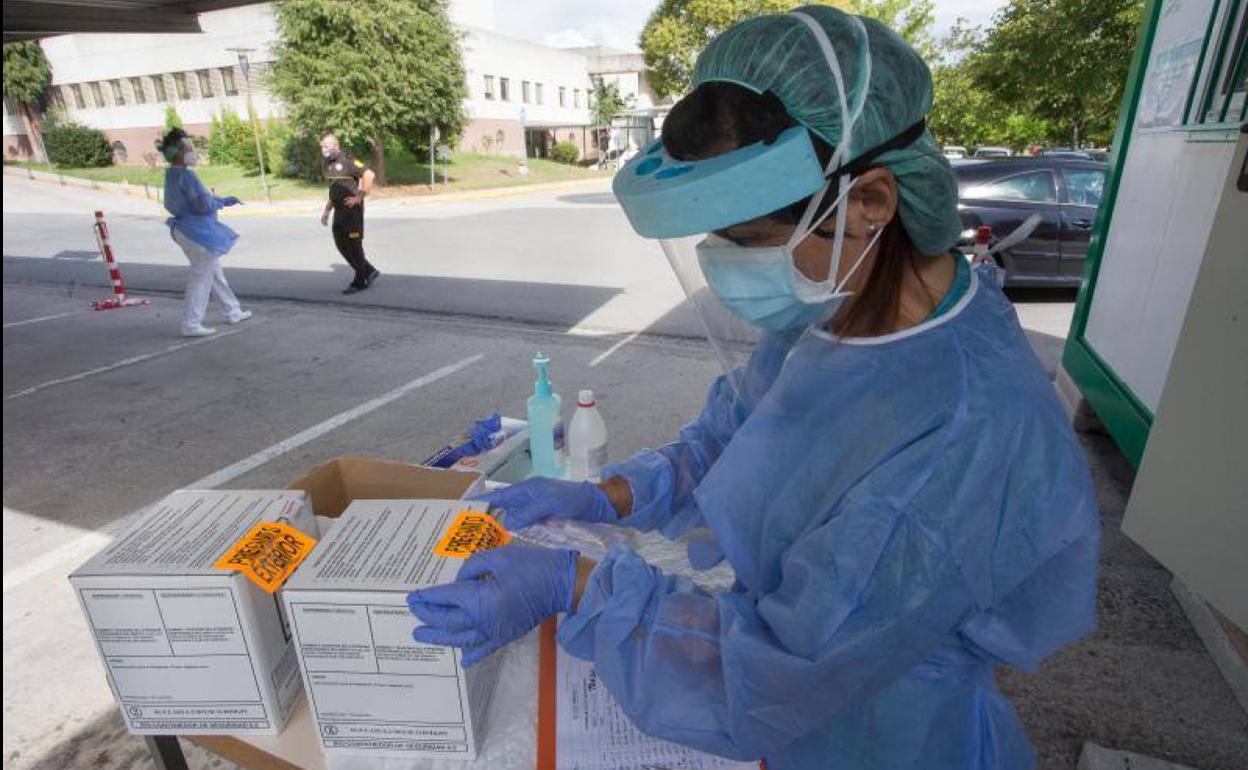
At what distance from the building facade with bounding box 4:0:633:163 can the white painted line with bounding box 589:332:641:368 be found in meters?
24.0

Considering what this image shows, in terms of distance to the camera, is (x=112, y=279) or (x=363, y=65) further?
(x=363, y=65)

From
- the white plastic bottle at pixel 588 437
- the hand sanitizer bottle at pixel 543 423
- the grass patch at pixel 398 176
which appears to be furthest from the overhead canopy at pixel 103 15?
the grass patch at pixel 398 176

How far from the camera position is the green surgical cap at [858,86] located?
3.01 ft

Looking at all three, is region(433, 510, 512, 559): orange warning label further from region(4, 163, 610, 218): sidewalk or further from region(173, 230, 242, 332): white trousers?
region(4, 163, 610, 218): sidewalk

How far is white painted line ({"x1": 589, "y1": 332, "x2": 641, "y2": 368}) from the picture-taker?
529cm

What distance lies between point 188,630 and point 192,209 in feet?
Result: 20.7

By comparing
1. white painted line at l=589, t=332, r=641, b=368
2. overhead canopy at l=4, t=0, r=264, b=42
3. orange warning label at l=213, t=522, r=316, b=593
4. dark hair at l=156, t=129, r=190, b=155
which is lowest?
white painted line at l=589, t=332, r=641, b=368

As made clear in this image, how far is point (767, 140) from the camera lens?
92cm

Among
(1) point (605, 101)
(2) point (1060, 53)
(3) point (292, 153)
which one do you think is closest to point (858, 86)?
(2) point (1060, 53)

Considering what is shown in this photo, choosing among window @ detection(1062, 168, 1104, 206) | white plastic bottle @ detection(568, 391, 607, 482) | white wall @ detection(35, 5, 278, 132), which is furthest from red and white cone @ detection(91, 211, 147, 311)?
white wall @ detection(35, 5, 278, 132)

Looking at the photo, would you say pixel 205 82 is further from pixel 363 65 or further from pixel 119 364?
pixel 119 364

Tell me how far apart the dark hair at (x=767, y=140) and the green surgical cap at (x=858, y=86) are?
18mm

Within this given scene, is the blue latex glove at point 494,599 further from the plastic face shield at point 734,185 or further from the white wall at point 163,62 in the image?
the white wall at point 163,62

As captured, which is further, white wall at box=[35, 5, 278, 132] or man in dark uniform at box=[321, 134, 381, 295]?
white wall at box=[35, 5, 278, 132]
